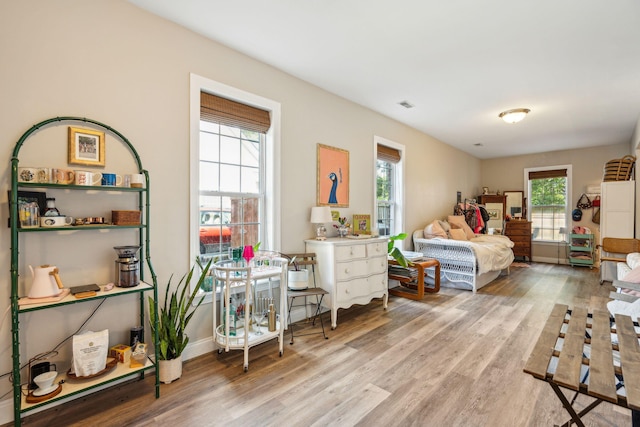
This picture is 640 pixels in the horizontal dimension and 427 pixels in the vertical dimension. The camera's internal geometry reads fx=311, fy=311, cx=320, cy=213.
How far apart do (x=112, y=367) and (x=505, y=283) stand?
17.8 feet

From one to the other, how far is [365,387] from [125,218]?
6.39ft

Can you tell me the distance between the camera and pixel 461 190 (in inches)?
277

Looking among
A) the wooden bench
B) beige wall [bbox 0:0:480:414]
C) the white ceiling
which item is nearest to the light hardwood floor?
beige wall [bbox 0:0:480:414]

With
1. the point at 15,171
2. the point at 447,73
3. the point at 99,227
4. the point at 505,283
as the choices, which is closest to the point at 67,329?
the point at 99,227

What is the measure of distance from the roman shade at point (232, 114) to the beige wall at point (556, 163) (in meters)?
6.97

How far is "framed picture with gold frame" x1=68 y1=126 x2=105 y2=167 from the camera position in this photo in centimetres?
195

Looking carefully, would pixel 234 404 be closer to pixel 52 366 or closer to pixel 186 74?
pixel 52 366

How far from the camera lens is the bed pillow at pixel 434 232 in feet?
17.1

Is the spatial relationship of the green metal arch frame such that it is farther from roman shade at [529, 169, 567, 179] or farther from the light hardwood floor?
roman shade at [529, 169, 567, 179]

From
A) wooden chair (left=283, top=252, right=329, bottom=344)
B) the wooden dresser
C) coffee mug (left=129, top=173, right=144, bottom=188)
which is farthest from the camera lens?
the wooden dresser

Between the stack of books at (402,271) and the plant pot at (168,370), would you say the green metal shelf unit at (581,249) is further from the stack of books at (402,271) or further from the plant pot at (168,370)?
the plant pot at (168,370)

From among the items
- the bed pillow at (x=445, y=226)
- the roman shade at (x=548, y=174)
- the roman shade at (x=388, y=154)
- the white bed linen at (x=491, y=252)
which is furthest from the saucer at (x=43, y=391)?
the roman shade at (x=548, y=174)

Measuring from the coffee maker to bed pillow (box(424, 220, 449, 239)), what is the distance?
14.5 ft

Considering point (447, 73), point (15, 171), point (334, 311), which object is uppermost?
point (447, 73)
